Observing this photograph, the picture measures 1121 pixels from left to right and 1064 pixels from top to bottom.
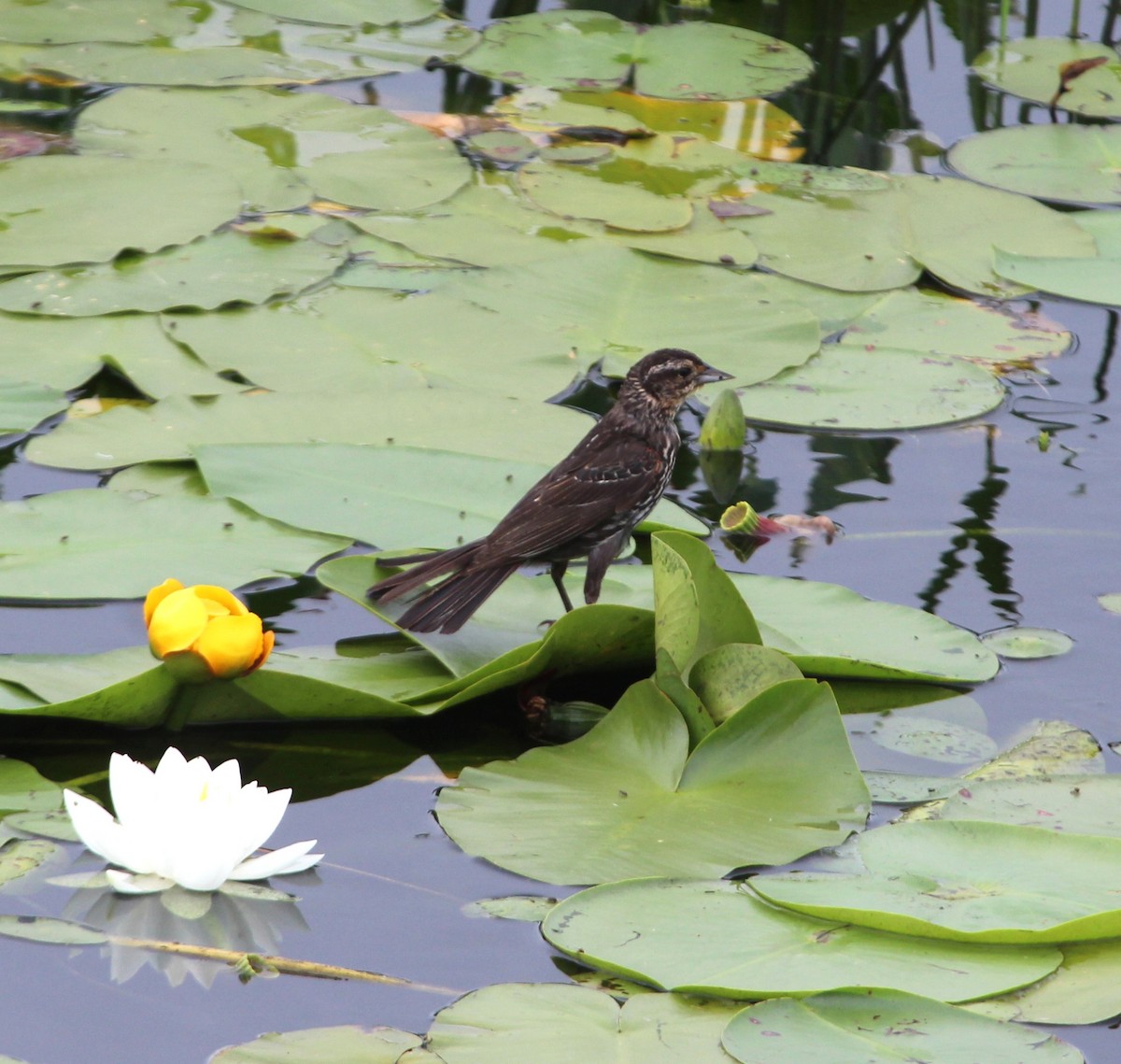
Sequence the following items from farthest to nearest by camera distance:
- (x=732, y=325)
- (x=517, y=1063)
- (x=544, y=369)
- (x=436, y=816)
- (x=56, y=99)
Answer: (x=56, y=99), (x=732, y=325), (x=544, y=369), (x=436, y=816), (x=517, y=1063)

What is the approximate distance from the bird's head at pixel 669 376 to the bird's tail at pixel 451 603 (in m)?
1.05

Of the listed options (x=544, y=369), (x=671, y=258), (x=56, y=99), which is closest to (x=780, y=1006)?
(x=544, y=369)

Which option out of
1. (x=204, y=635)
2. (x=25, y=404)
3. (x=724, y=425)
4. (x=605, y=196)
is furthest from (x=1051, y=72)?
(x=204, y=635)

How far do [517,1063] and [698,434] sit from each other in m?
2.88

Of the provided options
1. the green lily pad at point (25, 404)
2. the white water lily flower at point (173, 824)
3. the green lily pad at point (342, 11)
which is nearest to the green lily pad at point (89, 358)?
the green lily pad at point (25, 404)

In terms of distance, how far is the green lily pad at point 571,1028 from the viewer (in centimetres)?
226

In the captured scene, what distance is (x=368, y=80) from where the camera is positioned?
7.01 meters

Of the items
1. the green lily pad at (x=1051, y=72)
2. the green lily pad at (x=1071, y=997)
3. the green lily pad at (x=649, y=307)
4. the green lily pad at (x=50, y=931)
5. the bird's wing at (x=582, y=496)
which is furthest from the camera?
the green lily pad at (x=1051, y=72)

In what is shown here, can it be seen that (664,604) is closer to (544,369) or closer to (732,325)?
(544,369)

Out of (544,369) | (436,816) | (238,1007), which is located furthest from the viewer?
(544,369)

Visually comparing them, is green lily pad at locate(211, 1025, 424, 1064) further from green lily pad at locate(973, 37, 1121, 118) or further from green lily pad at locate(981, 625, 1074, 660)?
green lily pad at locate(973, 37, 1121, 118)

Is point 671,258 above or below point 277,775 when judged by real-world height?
above

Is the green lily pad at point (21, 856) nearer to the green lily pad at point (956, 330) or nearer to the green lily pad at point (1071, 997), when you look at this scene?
the green lily pad at point (1071, 997)

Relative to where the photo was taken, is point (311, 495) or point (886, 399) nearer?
point (311, 495)
